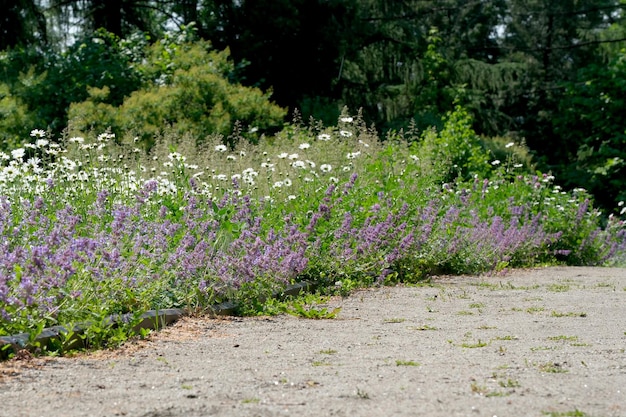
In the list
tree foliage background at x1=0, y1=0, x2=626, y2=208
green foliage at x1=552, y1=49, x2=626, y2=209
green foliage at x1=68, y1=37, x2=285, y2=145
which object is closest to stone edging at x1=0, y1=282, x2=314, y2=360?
tree foliage background at x1=0, y1=0, x2=626, y2=208

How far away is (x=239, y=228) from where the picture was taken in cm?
757

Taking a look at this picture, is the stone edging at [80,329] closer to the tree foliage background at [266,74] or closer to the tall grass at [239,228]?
the tall grass at [239,228]

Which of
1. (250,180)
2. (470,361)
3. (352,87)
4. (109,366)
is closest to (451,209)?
(250,180)

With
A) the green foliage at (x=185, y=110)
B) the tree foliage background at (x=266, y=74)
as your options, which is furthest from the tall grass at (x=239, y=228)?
the tree foliage background at (x=266, y=74)

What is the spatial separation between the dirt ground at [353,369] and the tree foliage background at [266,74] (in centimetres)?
899

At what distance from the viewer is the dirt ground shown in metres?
3.72

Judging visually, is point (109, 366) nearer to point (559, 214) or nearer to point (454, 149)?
point (559, 214)

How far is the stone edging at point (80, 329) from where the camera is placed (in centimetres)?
462

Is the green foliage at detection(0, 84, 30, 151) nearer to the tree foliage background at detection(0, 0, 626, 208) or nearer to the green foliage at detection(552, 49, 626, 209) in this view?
the tree foliage background at detection(0, 0, 626, 208)

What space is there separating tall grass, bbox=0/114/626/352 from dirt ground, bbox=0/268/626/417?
0.39 meters

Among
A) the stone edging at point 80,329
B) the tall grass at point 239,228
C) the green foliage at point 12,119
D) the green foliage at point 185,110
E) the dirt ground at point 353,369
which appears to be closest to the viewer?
the dirt ground at point 353,369

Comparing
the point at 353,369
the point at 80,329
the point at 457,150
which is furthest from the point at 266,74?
the point at 353,369

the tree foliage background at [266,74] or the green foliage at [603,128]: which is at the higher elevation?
the tree foliage background at [266,74]

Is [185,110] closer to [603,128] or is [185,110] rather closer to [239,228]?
[239,228]
